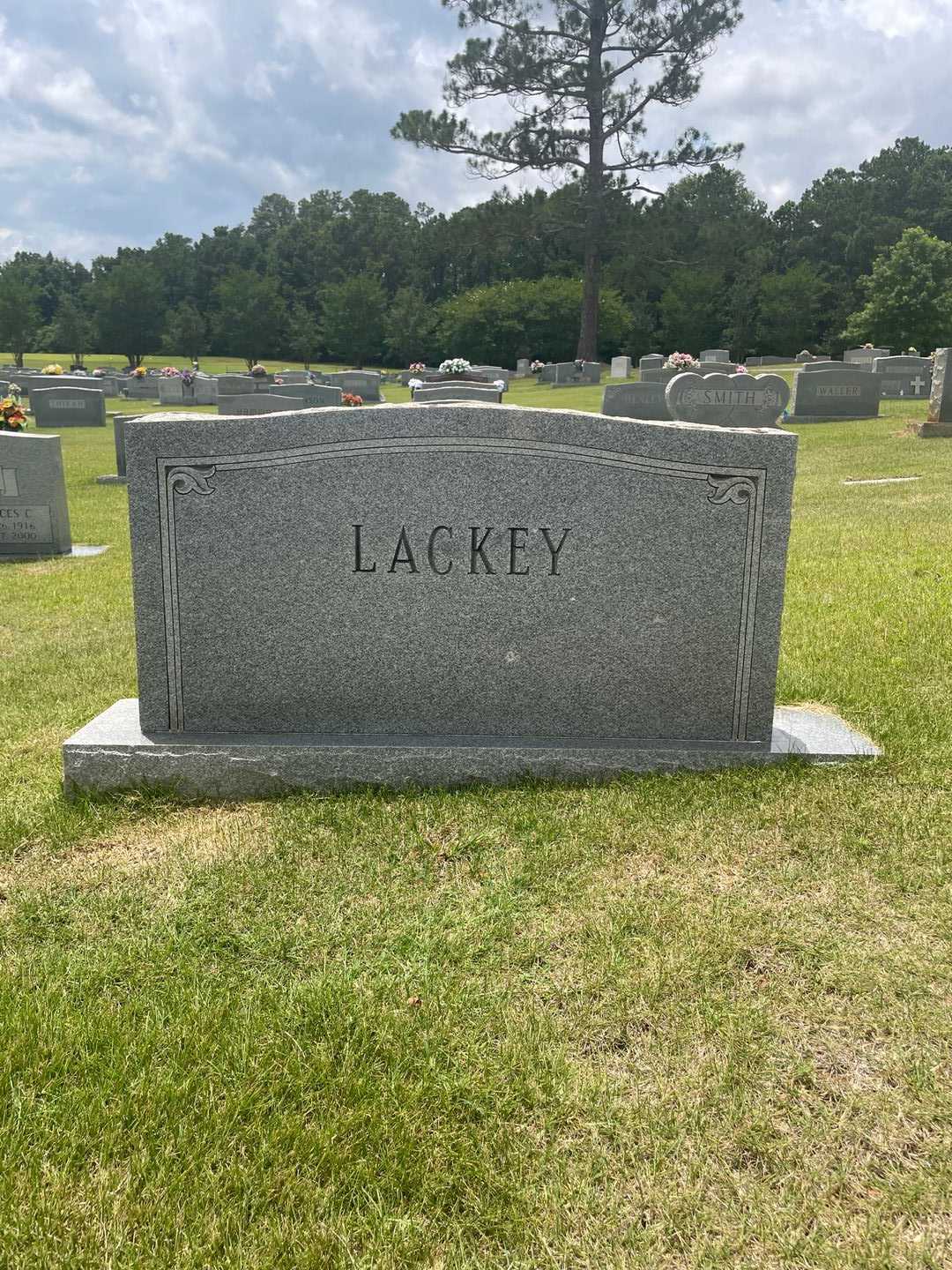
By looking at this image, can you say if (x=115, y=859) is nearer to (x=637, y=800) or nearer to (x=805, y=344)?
(x=637, y=800)

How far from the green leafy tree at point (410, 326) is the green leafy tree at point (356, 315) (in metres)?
1.15

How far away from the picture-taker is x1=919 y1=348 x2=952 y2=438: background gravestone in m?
15.1

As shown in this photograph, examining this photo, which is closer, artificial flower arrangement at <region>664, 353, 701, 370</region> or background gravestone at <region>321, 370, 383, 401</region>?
artificial flower arrangement at <region>664, 353, 701, 370</region>

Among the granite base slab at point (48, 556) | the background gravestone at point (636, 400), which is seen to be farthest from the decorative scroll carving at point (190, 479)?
the background gravestone at point (636, 400)

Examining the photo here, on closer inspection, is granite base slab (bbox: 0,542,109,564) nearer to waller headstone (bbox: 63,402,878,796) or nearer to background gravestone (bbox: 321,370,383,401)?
waller headstone (bbox: 63,402,878,796)

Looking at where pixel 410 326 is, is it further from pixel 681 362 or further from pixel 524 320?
pixel 681 362

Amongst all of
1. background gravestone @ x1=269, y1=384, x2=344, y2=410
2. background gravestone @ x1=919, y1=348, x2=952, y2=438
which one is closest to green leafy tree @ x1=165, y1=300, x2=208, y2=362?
background gravestone @ x1=269, y1=384, x2=344, y2=410

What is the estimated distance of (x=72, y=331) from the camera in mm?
65438

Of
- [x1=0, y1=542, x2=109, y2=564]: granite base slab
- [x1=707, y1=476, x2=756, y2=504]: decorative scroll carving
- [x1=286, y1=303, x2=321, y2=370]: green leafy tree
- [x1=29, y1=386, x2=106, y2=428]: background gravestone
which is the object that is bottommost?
[x1=0, y1=542, x2=109, y2=564]: granite base slab

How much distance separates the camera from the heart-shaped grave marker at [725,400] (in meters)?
13.3

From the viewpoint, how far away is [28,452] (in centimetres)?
860

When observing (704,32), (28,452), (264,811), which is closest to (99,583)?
(28,452)

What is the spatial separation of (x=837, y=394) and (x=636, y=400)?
443cm

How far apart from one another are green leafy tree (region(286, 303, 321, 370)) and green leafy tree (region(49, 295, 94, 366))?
1385 centimetres
